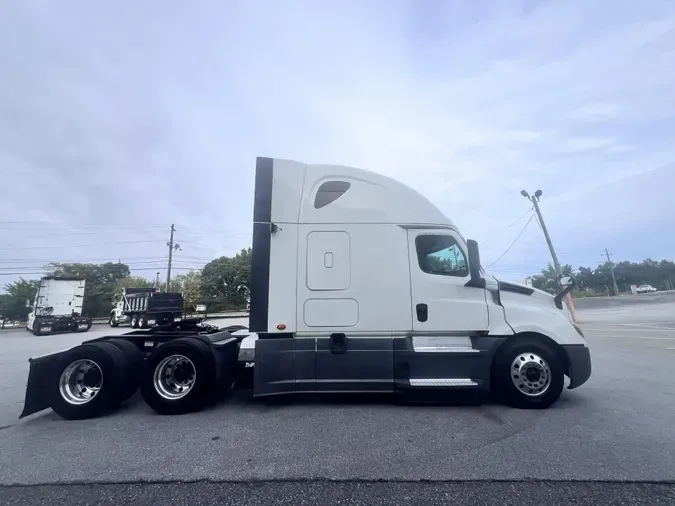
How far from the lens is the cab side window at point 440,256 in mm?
5012

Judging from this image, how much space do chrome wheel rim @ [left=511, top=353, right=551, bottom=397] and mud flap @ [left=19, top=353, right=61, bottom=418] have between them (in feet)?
21.2

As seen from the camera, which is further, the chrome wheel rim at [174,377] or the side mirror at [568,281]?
the side mirror at [568,281]

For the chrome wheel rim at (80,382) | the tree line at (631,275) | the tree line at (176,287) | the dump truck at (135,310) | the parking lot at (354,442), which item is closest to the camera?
the parking lot at (354,442)

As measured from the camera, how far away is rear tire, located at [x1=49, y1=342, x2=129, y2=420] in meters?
4.59

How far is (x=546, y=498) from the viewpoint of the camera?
8.26ft

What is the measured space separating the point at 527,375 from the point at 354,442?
2764 millimetres

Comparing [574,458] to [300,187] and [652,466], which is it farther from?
[300,187]

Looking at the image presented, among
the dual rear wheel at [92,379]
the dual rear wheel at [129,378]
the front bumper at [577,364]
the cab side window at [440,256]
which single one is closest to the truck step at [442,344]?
the cab side window at [440,256]

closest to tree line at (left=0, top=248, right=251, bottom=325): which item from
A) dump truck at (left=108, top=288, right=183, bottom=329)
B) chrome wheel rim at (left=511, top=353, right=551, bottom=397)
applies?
dump truck at (left=108, top=288, right=183, bottom=329)

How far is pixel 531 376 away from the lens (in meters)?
4.69

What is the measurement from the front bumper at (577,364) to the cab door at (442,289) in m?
1.23

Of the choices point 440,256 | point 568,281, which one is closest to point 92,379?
point 440,256

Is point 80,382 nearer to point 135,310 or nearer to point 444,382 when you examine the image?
point 444,382

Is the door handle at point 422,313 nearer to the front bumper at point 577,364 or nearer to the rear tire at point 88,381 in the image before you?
the front bumper at point 577,364
